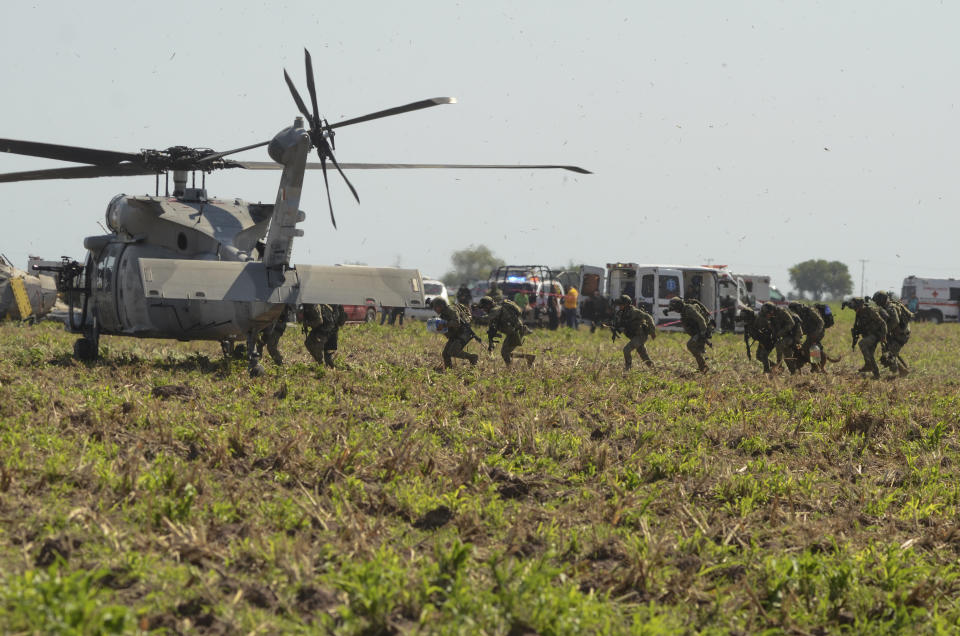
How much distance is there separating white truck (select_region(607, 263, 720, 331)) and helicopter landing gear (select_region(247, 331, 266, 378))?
748 inches

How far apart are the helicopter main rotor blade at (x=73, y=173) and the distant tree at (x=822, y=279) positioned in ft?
571

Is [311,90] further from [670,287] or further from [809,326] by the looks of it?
[670,287]

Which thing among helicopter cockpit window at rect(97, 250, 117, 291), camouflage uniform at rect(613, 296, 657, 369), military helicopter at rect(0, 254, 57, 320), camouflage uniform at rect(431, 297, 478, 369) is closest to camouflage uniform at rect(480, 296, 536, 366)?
camouflage uniform at rect(431, 297, 478, 369)

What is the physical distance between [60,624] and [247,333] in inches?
403

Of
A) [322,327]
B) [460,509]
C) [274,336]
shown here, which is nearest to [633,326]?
[322,327]

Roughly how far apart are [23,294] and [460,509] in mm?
22648

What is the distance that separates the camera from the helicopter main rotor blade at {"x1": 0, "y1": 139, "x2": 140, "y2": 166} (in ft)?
41.6

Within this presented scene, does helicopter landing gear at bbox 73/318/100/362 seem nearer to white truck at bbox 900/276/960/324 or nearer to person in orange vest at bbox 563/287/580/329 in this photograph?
person in orange vest at bbox 563/287/580/329

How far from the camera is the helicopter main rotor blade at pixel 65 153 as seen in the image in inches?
500

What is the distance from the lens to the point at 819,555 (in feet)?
23.0

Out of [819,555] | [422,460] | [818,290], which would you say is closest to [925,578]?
[819,555]

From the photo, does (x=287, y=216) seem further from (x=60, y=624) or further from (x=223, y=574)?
(x=60, y=624)

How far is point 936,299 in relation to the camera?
52281 mm

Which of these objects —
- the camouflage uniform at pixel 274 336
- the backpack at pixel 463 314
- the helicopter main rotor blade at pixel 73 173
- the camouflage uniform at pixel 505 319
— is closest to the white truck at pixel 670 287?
the camouflage uniform at pixel 505 319
